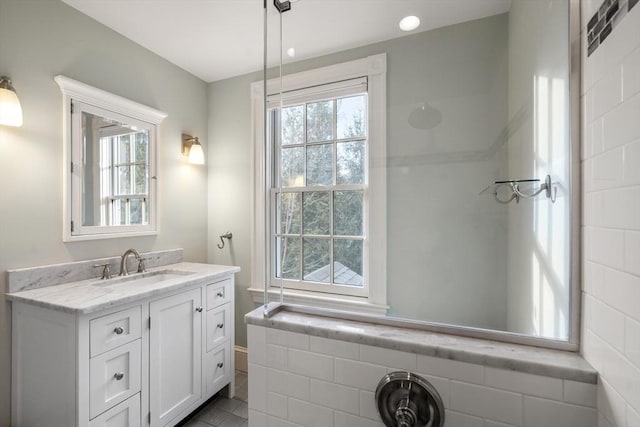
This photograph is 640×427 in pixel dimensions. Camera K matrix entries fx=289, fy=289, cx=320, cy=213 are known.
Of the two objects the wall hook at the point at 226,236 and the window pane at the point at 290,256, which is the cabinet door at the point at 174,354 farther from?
the wall hook at the point at 226,236

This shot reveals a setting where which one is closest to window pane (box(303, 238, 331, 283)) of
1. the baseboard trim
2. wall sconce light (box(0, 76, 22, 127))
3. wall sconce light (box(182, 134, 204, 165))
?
the baseboard trim

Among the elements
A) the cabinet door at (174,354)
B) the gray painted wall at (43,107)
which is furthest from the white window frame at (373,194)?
the gray painted wall at (43,107)

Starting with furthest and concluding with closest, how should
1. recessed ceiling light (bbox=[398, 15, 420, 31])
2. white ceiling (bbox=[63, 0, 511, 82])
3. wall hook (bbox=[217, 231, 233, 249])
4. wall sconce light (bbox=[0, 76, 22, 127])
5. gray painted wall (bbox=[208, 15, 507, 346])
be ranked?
wall hook (bbox=[217, 231, 233, 249]) < recessed ceiling light (bbox=[398, 15, 420, 31]) < white ceiling (bbox=[63, 0, 511, 82]) < gray painted wall (bbox=[208, 15, 507, 346]) < wall sconce light (bbox=[0, 76, 22, 127])

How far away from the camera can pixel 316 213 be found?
216cm

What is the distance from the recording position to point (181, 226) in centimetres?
239

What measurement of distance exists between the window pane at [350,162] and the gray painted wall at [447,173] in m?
0.22

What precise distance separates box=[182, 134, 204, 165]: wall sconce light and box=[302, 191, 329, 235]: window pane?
0.98 metres

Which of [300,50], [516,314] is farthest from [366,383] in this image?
[300,50]

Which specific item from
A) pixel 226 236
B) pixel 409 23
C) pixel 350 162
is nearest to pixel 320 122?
pixel 350 162

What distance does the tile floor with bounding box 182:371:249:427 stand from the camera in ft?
5.92

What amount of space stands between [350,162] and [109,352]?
1723 mm

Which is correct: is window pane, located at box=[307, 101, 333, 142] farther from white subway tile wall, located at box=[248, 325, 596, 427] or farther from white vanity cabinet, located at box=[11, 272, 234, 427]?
white subway tile wall, located at box=[248, 325, 596, 427]

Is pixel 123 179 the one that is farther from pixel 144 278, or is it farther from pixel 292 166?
pixel 292 166

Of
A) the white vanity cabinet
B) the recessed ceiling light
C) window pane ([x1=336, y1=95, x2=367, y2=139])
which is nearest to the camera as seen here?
the white vanity cabinet
